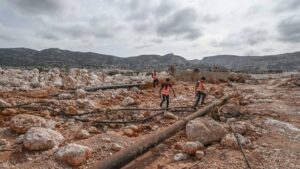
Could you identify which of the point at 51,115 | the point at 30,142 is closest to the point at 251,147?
A: the point at 30,142

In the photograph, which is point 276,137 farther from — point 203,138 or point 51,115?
point 51,115

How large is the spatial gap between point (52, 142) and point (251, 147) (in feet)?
13.3

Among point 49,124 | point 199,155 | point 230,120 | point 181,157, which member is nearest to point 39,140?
point 49,124

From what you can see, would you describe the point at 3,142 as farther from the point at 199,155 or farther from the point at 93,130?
the point at 199,155

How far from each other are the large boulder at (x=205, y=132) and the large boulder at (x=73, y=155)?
2339mm

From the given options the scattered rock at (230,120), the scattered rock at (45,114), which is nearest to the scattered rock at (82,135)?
the scattered rock at (45,114)

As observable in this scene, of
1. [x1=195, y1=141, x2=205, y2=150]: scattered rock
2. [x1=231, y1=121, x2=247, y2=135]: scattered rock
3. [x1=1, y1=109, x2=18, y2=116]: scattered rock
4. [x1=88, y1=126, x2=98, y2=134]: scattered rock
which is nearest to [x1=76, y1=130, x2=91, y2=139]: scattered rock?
[x1=88, y1=126, x2=98, y2=134]: scattered rock

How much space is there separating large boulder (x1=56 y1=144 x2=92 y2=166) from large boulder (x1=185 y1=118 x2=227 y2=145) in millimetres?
2339

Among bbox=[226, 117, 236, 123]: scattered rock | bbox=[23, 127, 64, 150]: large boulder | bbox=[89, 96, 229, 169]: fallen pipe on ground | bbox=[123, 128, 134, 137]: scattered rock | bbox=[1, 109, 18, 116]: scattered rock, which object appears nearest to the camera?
Answer: bbox=[89, 96, 229, 169]: fallen pipe on ground

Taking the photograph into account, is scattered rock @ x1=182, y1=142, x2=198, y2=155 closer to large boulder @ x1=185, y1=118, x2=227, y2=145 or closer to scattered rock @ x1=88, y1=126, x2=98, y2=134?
large boulder @ x1=185, y1=118, x2=227, y2=145

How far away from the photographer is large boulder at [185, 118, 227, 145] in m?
6.27

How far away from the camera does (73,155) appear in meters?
5.31

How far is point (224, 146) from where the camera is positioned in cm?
607

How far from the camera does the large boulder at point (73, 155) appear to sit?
5282mm
